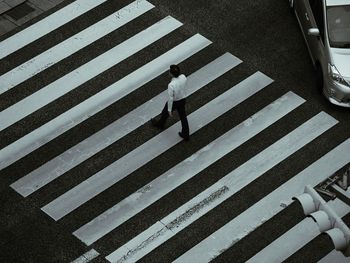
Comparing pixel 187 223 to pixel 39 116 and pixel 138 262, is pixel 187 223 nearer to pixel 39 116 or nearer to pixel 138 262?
pixel 138 262

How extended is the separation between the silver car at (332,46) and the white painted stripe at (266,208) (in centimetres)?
112

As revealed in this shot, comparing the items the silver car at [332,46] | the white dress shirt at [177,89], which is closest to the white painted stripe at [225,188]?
the silver car at [332,46]

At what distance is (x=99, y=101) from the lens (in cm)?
1792

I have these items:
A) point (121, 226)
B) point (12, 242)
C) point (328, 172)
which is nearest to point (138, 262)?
point (121, 226)

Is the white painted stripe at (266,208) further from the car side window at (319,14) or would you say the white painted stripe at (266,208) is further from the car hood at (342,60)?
the car side window at (319,14)

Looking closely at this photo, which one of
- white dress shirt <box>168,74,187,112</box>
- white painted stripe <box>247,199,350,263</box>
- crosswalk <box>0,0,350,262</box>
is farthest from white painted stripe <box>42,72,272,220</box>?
white painted stripe <box>247,199,350,263</box>

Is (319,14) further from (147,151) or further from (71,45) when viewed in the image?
(71,45)

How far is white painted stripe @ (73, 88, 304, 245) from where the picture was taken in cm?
1550

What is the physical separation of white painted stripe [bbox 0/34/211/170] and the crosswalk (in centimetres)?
3

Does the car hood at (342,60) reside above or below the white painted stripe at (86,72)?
below

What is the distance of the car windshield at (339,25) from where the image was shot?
17609mm

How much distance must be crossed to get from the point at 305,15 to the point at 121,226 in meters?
6.51

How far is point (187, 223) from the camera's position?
50.8ft

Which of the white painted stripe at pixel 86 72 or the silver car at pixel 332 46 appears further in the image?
the white painted stripe at pixel 86 72
